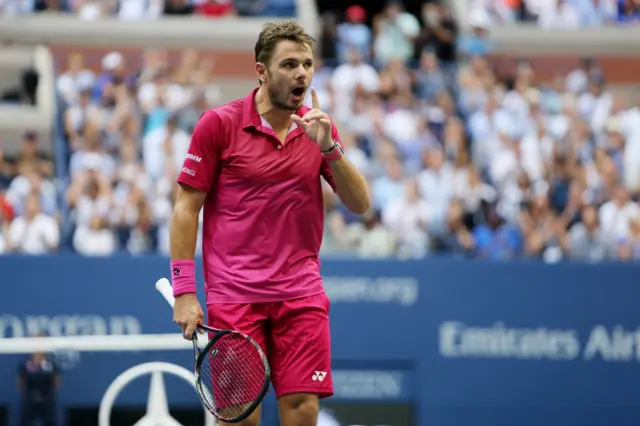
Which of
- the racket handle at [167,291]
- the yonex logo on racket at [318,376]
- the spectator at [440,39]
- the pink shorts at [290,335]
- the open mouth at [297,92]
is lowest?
the yonex logo on racket at [318,376]

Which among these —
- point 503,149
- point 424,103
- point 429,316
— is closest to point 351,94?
point 424,103

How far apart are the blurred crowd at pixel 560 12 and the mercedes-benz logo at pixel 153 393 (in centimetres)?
1036

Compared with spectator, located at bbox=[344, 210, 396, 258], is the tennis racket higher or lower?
lower

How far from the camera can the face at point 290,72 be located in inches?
209

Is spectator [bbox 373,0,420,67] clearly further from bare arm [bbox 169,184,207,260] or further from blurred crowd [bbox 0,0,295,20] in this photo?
bare arm [bbox 169,184,207,260]

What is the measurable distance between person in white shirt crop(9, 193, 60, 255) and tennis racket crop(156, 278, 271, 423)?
593cm

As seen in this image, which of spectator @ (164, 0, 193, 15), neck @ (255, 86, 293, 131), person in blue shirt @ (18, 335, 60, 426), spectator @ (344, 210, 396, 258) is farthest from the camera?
spectator @ (164, 0, 193, 15)

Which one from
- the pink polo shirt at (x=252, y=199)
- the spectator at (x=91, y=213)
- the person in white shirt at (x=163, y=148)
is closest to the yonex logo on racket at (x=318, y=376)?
the pink polo shirt at (x=252, y=199)

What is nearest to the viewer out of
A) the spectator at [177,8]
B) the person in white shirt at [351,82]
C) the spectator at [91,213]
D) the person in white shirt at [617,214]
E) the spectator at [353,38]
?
the spectator at [91,213]

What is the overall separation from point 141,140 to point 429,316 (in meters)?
4.46

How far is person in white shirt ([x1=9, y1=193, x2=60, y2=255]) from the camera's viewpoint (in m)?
11.1

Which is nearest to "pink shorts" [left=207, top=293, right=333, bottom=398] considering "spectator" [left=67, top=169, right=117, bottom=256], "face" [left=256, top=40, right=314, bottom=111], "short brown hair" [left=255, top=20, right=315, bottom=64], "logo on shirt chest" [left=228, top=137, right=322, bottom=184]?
"logo on shirt chest" [left=228, top=137, right=322, bottom=184]

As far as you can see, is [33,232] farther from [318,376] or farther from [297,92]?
[297,92]

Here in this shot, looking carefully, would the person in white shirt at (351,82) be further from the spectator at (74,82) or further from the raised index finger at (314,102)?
the raised index finger at (314,102)
